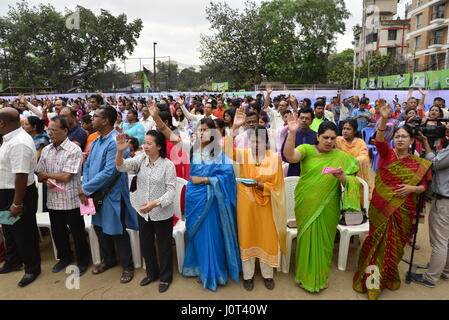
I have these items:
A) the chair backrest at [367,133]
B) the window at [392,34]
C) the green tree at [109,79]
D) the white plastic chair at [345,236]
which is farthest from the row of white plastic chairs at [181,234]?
the window at [392,34]

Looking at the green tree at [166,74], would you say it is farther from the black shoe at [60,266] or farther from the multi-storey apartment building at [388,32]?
the black shoe at [60,266]

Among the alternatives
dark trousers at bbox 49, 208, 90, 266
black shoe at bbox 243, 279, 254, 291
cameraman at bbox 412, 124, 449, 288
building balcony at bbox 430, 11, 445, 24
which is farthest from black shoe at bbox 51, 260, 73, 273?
building balcony at bbox 430, 11, 445, 24

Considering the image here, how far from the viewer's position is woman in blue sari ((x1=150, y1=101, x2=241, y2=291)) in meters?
2.71

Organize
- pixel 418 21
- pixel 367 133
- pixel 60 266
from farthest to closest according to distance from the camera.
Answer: pixel 418 21 < pixel 367 133 < pixel 60 266

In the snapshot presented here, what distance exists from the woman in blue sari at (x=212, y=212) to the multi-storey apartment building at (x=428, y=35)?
25586mm

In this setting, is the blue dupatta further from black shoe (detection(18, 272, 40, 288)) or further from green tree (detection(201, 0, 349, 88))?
green tree (detection(201, 0, 349, 88))

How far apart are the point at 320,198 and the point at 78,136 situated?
2.91 m

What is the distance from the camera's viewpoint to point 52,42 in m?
29.9

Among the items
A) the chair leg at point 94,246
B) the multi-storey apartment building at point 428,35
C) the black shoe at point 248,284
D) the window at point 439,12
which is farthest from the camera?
the window at point 439,12

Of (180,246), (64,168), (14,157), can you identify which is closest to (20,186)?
(14,157)

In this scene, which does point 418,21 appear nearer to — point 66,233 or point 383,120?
point 383,120

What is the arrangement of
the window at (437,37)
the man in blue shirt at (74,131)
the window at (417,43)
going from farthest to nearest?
the window at (417,43) < the window at (437,37) < the man in blue shirt at (74,131)

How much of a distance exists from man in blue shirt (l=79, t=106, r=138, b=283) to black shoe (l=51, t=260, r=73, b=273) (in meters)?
0.34

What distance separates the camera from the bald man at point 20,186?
2.63 metres
